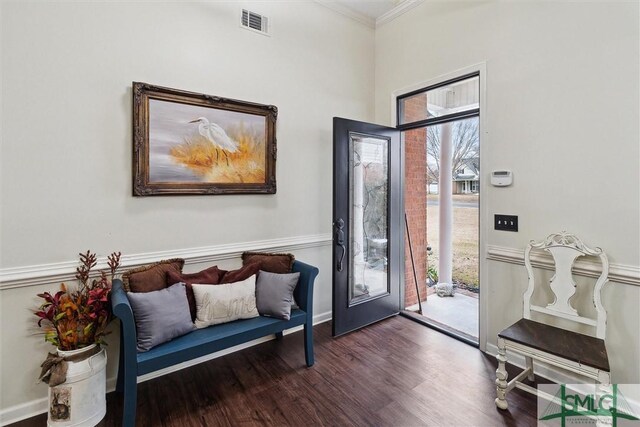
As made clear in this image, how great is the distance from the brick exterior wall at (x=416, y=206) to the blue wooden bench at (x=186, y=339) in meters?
1.86

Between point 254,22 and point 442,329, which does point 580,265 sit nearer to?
point 442,329

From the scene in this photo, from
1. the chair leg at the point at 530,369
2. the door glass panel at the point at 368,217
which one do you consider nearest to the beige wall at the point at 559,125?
the chair leg at the point at 530,369

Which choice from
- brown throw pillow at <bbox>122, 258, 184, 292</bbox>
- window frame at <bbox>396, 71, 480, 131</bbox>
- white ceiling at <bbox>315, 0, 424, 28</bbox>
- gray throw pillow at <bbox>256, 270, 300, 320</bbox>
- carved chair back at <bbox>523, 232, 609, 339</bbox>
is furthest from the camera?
white ceiling at <bbox>315, 0, 424, 28</bbox>

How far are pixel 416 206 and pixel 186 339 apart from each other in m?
3.11

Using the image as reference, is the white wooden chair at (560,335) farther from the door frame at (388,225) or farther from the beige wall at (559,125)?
the door frame at (388,225)

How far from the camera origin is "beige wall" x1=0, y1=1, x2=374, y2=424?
1879 mm

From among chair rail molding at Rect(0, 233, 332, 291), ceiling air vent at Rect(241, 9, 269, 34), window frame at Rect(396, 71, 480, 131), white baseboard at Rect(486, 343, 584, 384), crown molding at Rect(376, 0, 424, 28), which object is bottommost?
white baseboard at Rect(486, 343, 584, 384)

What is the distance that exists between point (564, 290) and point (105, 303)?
3.06m

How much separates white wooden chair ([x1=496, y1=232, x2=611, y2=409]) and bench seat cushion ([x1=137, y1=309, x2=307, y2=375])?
1.46 metres

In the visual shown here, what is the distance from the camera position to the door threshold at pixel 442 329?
9.36 feet

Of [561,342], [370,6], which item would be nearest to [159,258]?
[561,342]

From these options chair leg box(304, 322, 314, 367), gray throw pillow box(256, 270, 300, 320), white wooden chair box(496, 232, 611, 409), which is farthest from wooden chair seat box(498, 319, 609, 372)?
gray throw pillow box(256, 270, 300, 320)

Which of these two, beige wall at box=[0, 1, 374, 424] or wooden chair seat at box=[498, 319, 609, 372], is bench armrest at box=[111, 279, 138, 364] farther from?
wooden chair seat at box=[498, 319, 609, 372]

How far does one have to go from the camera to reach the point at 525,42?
2373 mm
